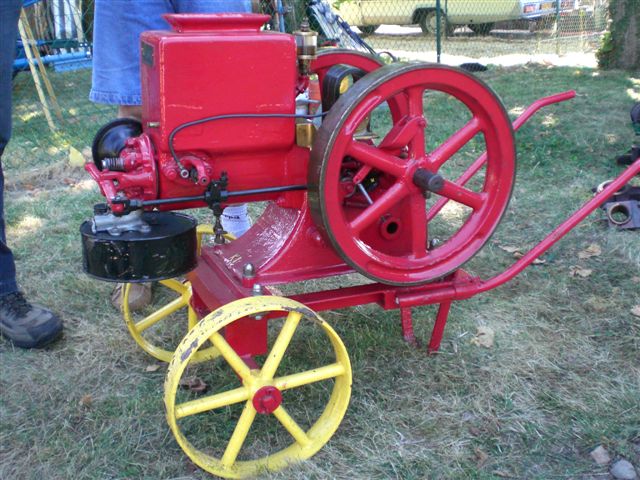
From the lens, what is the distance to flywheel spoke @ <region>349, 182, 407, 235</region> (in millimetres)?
1978

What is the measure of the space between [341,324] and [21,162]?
3162 mm

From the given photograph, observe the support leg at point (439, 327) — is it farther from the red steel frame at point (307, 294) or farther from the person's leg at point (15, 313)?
the person's leg at point (15, 313)

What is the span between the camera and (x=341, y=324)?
105 inches

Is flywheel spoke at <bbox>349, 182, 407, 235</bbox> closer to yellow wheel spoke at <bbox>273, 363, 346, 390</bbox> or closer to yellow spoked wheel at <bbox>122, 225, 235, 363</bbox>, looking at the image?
yellow wheel spoke at <bbox>273, 363, 346, 390</bbox>

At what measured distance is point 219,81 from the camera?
1823 millimetres

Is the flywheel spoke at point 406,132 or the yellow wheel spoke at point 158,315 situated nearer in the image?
the flywheel spoke at point 406,132

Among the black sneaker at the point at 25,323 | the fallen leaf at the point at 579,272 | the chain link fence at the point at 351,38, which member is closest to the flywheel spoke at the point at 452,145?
the chain link fence at the point at 351,38

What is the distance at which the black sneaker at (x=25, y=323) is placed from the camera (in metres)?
2.51

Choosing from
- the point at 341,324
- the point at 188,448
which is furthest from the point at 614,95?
the point at 188,448

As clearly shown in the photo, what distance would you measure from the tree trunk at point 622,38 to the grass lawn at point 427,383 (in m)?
4.15

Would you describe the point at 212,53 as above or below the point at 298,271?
above

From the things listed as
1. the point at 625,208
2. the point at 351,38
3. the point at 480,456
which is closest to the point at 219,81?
the point at 480,456

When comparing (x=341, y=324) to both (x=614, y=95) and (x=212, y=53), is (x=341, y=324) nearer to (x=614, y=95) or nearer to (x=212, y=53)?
(x=212, y=53)

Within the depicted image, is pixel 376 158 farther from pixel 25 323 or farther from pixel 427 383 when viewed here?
pixel 25 323
